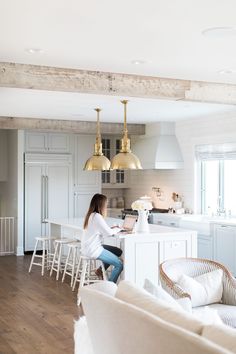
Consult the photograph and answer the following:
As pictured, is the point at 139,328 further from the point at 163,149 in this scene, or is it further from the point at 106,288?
the point at 163,149

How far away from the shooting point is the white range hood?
10.0 meters

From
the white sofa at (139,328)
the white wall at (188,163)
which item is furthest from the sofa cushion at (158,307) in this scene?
the white wall at (188,163)

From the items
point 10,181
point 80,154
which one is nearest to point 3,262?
point 10,181

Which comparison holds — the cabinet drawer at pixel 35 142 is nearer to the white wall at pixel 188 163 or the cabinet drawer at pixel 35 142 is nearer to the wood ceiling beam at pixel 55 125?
the wood ceiling beam at pixel 55 125

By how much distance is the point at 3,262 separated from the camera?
9789 mm

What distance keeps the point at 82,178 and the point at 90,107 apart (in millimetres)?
3523

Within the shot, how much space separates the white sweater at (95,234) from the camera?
651 centimetres

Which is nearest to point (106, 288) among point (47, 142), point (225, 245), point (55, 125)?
point (225, 245)

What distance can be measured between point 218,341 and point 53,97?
5.24 meters

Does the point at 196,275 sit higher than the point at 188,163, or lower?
lower

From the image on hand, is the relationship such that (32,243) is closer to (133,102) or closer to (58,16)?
(133,102)

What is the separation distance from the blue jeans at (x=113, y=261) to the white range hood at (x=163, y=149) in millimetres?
3718

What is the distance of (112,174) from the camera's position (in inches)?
474

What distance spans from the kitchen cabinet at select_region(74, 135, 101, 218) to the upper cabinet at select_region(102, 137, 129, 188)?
1.66 ft
